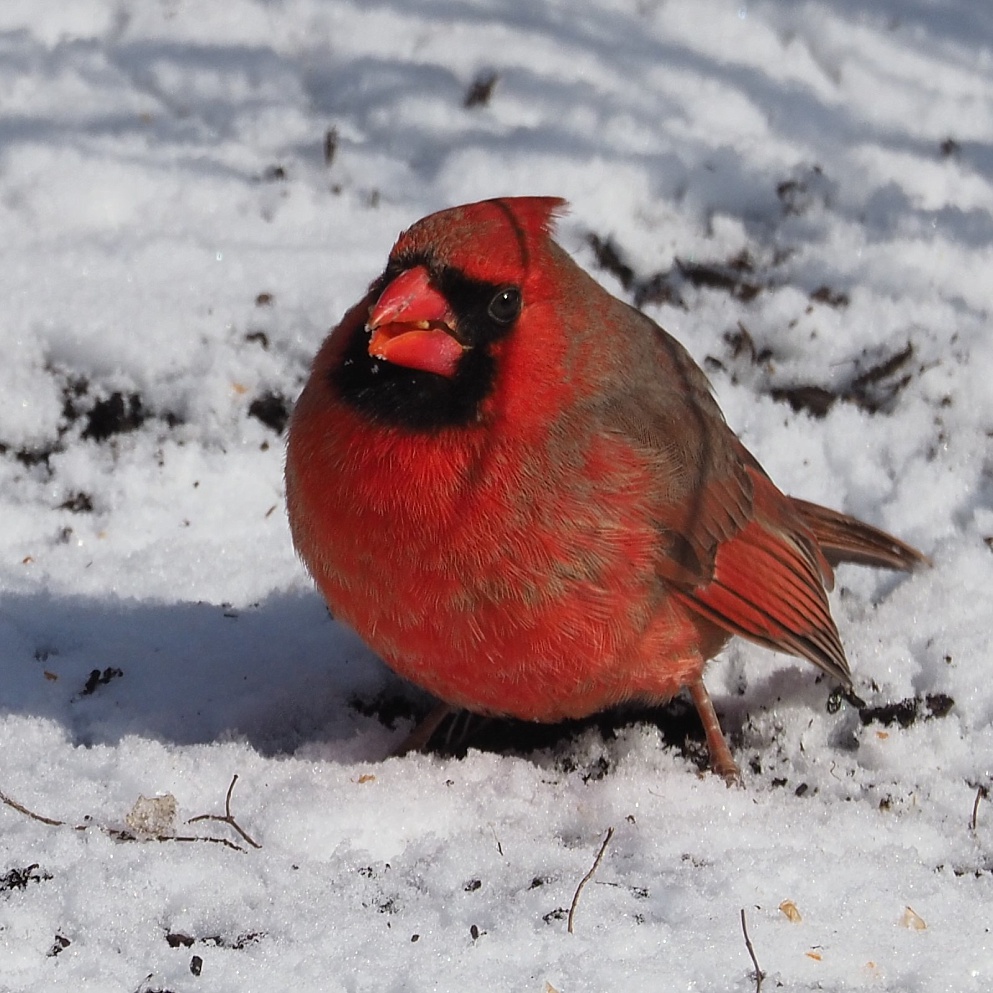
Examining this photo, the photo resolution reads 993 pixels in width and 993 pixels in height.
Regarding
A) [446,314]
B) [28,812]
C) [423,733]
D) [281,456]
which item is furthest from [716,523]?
[28,812]

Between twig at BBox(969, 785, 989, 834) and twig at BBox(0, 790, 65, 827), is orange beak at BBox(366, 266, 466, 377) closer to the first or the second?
twig at BBox(0, 790, 65, 827)

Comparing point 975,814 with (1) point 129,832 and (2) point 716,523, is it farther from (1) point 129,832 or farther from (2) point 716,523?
(1) point 129,832

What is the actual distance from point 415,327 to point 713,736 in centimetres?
120

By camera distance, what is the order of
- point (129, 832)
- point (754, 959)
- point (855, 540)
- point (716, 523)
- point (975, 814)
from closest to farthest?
point (754, 959), point (129, 832), point (975, 814), point (716, 523), point (855, 540)

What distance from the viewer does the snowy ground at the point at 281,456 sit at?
2.48 m

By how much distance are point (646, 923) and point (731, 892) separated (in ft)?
0.67

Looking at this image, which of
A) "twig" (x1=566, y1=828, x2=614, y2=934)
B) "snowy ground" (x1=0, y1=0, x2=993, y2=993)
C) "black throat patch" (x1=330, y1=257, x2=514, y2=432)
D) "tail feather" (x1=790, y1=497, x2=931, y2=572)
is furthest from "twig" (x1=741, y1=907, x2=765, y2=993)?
"tail feather" (x1=790, y1=497, x2=931, y2=572)

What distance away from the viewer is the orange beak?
8.48 feet

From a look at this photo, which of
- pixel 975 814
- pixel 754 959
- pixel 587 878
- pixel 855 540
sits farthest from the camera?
pixel 855 540

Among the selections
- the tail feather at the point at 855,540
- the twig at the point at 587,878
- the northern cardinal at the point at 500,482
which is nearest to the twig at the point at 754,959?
the twig at the point at 587,878

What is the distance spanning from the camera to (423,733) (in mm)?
3295

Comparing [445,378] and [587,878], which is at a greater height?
[445,378]

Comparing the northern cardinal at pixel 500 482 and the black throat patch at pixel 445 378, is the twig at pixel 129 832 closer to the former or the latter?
the northern cardinal at pixel 500 482

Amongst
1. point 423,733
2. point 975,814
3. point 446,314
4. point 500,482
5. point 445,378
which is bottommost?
point 423,733
